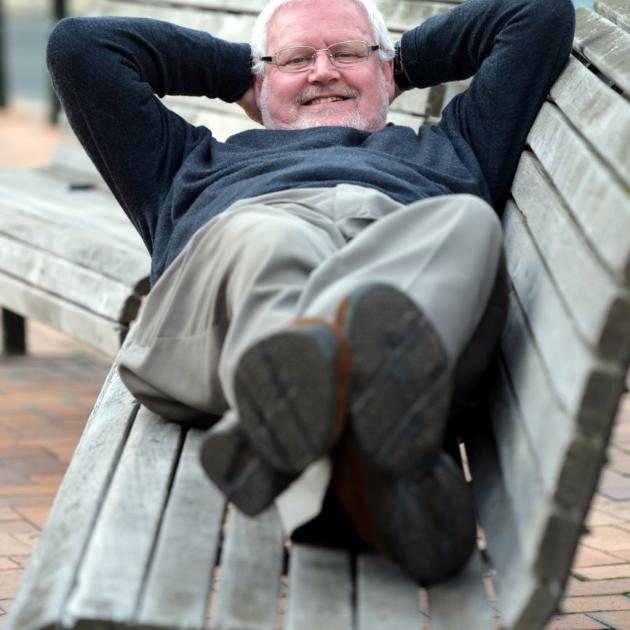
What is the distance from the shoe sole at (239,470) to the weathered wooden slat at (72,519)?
0.25 m

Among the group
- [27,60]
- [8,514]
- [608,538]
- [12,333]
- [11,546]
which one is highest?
[608,538]

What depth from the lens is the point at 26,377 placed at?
17.8 ft

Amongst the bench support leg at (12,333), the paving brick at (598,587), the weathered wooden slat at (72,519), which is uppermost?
the weathered wooden slat at (72,519)

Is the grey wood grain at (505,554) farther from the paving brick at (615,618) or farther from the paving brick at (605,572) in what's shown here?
the paving brick at (605,572)

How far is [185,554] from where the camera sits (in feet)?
6.82

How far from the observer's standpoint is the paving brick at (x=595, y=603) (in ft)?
10.5

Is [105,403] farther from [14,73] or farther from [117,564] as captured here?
[14,73]

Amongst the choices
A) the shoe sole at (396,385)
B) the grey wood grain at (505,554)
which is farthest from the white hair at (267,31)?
the shoe sole at (396,385)

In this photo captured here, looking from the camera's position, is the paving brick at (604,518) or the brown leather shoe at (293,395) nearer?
the brown leather shoe at (293,395)

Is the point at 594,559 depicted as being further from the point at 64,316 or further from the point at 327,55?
the point at 64,316

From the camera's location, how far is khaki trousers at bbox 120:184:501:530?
2.12m

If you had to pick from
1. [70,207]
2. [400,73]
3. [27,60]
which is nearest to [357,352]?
[400,73]

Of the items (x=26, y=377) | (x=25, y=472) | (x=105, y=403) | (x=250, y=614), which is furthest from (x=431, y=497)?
(x=26, y=377)

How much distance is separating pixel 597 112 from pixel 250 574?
116 centimetres
